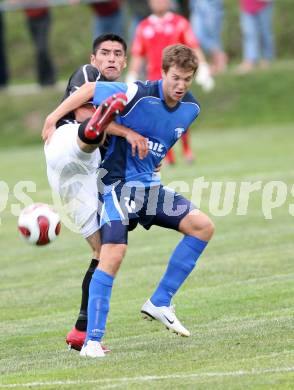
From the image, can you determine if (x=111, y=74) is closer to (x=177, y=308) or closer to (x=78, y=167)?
(x=78, y=167)

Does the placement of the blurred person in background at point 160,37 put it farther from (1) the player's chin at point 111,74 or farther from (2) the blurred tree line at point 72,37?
(2) the blurred tree line at point 72,37

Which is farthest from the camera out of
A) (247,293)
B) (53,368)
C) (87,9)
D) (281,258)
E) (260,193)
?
(87,9)

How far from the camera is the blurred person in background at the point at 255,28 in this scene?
2217 centimetres

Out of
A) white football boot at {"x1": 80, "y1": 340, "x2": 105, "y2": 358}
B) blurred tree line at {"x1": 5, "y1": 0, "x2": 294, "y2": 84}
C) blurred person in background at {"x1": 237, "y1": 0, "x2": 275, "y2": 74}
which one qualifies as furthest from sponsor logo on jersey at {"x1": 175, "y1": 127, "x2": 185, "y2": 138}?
blurred tree line at {"x1": 5, "y1": 0, "x2": 294, "y2": 84}

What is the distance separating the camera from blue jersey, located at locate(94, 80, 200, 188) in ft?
23.7

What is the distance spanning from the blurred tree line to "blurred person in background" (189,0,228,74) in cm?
415

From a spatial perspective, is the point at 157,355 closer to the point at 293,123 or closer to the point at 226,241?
the point at 226,241

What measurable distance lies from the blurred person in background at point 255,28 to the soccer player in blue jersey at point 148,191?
15.0 metres

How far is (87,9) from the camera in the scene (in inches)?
1147

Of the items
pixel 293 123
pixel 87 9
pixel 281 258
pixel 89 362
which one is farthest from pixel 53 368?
pixel 87 9

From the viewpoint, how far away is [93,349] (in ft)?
22.6

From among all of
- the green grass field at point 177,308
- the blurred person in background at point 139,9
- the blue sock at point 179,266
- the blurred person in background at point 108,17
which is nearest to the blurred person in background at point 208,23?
the blurred person in background at point 139,9

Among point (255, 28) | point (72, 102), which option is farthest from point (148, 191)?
point (255, 28)

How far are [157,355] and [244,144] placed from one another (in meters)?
13.0
